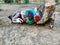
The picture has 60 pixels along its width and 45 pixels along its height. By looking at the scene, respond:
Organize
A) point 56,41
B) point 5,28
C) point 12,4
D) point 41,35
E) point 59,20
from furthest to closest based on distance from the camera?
point 12,4, point 59,20, point 5,28, point 41,35, point 56,41

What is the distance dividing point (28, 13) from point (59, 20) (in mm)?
888

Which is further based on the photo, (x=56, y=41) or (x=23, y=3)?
(x=23, y=3)

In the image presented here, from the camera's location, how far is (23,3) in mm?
6773

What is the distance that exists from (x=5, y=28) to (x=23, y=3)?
9.59 ft

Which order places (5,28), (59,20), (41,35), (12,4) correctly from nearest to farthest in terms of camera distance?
1. (41,35)
2. (5,28)
3. (59,20)
4. (12,4)

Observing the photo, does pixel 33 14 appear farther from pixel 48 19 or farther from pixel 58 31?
pixel 58 31

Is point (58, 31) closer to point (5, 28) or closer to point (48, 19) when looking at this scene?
point (48, 19)

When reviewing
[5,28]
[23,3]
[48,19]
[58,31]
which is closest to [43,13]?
[48,19]

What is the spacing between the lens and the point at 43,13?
13.2 ft

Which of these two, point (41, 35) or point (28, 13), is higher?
point (28, 13)

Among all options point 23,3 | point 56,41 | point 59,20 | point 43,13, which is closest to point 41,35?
point 56,41

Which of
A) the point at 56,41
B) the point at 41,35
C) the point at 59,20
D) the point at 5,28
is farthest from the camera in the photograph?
the point at 59,20

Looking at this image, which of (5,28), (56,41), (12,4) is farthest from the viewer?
(12,4)

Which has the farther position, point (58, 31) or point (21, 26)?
point (21, 26)
